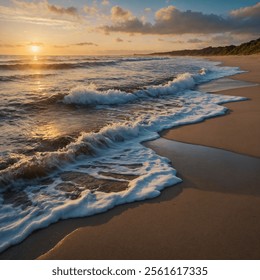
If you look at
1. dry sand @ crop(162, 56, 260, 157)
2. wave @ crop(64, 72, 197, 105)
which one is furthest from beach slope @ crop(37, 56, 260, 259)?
wave @ crop(64, 72, 197, 105)

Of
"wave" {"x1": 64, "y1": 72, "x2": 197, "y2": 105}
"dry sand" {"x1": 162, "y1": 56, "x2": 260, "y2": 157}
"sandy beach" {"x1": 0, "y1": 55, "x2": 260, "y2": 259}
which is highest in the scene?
"wave" {"x1": 64, "y1": 72, "x2": 197, "y2": 105}

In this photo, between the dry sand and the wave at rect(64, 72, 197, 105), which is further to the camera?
the wave at rect(64, 72, 197, 105)

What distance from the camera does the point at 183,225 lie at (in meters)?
2.89

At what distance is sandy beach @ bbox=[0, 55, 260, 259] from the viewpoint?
8.35 feet

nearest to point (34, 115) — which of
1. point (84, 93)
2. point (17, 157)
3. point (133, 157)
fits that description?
point (84, 93)

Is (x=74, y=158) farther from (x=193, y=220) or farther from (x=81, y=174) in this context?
(x=193, y=220)

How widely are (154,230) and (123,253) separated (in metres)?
0.43

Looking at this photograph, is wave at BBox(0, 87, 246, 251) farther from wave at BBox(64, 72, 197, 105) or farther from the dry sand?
wave at BBox(64, 72, 197, 105)

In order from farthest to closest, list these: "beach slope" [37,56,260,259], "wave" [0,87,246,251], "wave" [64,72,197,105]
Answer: "wave" [64,72,197,105] < "wave" [0,87,246,251] < "beach slope" [37,56,260,259]

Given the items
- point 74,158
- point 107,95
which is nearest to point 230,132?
point 74,158

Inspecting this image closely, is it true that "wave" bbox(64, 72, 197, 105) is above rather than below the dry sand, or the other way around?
above

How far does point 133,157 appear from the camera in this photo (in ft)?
15.6

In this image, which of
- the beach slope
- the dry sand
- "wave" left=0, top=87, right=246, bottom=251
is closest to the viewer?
the beach slope

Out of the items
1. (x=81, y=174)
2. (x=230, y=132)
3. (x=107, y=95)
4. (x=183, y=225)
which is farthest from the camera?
(x=107, y=95)
